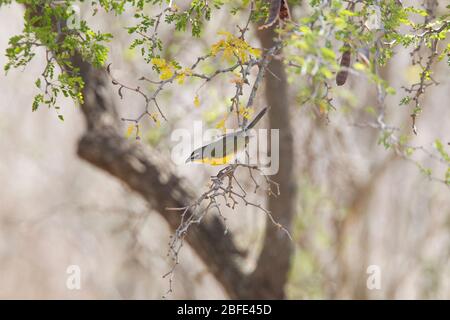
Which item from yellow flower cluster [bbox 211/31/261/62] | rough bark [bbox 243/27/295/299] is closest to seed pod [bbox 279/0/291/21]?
yellow flower cluster [bbox 211/31/261/62]

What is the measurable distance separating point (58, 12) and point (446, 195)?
5170 millimetres

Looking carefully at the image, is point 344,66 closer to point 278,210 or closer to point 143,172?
point 143,172

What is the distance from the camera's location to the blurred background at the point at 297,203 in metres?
5.63

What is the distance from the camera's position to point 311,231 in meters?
6.52

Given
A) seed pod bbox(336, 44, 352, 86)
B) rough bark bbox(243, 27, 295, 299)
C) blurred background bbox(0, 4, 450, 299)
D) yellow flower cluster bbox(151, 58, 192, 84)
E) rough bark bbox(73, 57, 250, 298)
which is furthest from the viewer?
blurred background bbox(0, 4, 450, 299)

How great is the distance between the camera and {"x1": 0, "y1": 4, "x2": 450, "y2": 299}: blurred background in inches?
222

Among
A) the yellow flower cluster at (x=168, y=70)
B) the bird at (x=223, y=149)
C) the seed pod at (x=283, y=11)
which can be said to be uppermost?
the seed pod at (x=283, y=11)

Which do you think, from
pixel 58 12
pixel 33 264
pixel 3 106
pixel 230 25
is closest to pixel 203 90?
pixel 230 25

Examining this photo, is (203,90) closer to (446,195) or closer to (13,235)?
(446,195)

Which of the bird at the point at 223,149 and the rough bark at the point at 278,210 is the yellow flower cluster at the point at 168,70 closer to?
the bird at the point at 223,149

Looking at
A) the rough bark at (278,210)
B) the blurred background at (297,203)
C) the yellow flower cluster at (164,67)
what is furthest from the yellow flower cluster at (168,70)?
the blurred background at (297,203)

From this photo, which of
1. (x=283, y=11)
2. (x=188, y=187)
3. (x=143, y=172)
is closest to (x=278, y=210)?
(x=188, y=187)

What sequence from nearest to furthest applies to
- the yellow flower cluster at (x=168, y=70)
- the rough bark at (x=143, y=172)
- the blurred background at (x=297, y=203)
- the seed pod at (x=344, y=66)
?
the yellow flower cluster at (x=168, y=70) < the seed pod at (x=344, y=66) < the rough bark at (x=143, y=172) < the blurred background at (x=297, y=203)

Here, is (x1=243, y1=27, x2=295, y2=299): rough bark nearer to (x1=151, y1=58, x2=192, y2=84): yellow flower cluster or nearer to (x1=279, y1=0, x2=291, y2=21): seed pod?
(x1=279, y1=0, x2=291, y2=21): seed pod
